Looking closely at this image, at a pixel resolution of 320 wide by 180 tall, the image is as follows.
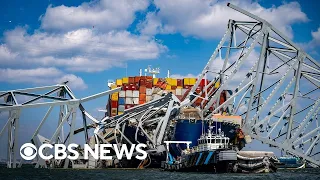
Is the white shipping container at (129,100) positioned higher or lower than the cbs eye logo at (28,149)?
higher

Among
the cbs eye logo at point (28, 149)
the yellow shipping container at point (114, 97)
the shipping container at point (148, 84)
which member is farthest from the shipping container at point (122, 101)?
the cbs eye logo at point (28, 149)

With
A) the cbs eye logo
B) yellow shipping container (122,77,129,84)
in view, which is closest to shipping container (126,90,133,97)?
yellow shipping container (122,77,129,84)

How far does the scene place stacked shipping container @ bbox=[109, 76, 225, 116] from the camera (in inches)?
4471

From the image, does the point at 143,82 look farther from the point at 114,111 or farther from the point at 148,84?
the point at 114,111

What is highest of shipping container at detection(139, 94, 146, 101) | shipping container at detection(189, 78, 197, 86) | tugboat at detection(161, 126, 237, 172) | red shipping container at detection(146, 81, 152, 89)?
shipping container at detection(189, 78, 197, 86)

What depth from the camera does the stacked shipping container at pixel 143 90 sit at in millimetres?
113562

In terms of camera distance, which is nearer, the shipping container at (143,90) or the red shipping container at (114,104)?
the shipping container at (143,90)

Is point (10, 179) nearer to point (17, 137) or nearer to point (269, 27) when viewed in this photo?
point (17, 137)

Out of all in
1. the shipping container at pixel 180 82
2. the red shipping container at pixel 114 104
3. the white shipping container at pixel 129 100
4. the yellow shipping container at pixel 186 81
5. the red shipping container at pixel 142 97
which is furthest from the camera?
the shipping container at pixel 180 82

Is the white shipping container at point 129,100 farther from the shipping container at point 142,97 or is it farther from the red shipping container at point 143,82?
the red shipping container at point 143,82

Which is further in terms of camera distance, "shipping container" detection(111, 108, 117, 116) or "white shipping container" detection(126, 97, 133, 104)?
"shipping container" detection(111, 108, 117, 116)

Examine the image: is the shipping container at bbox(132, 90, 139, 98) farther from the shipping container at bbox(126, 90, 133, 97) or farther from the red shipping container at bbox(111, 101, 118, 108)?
the red shipping container at bbox(111, 101, 118, 108)

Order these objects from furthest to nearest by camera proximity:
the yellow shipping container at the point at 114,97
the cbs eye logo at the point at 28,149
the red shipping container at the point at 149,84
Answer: the red shipping container at the point at 149,84 < the yellow shipping container at the point at 114,97 < the cbs eye logo at the point at 28,149

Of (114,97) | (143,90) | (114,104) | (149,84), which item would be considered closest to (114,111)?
(114,104)
